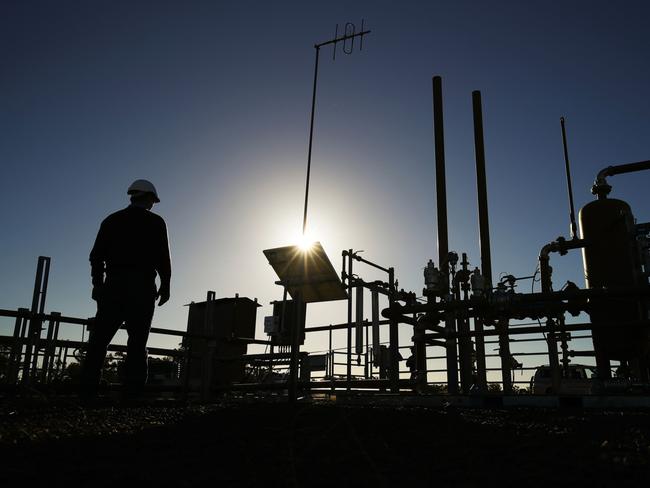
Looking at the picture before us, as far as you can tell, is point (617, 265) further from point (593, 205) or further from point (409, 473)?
point (409, 473)

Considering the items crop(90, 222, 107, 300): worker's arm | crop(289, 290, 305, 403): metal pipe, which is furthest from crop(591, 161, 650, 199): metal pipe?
crop(90, 222, 107, 300): worker's arm

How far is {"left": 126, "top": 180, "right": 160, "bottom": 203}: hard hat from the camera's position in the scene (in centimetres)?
568

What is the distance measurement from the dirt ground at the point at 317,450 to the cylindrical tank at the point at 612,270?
4609mm

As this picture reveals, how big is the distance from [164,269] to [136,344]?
2.74 ft

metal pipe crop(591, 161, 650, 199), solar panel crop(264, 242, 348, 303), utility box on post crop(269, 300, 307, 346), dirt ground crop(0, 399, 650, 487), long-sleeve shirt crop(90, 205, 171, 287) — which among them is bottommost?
dirt ground crop(0, 399, 650, 487)

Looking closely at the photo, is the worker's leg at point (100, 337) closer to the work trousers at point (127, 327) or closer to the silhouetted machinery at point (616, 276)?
the work trousers at point (127, 327)

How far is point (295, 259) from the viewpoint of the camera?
374 inches

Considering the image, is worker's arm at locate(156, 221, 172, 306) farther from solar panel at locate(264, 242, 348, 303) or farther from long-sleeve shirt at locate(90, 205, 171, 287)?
solar panel at locate(264, 242, 348, 303)

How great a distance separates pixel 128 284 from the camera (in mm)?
5180

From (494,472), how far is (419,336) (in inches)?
282

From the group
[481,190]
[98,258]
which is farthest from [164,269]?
[481,190]

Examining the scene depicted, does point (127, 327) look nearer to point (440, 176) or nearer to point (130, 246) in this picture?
point (130, 246)

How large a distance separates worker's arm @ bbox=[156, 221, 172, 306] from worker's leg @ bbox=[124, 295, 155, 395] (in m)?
0.31

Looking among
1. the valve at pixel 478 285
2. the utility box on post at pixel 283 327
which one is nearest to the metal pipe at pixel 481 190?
the valve at pixel 478 285
